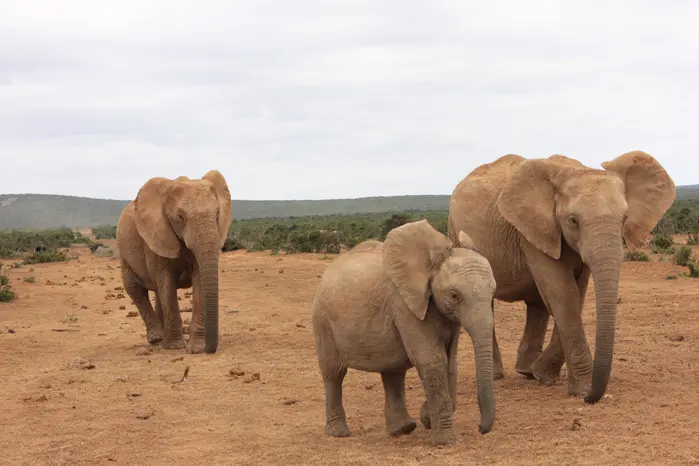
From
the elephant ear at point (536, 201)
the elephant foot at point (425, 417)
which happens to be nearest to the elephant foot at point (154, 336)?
the elephant ear at point (536, 201)

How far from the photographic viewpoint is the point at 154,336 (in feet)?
46.5

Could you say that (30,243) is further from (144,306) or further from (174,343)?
(174,343)

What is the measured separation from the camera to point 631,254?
77.9 ft

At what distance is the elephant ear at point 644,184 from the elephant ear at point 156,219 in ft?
22.1

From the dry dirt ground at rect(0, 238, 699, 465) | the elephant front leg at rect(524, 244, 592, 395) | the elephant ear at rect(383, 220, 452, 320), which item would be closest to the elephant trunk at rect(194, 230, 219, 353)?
the dry dirt ground at rect(0, 238, 699, 465)

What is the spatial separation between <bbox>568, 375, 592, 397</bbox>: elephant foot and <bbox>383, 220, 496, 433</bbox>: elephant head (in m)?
2.43

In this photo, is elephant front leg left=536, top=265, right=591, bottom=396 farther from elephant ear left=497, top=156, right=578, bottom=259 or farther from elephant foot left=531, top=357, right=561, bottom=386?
elephant ear left=497, top=156, right=578, bottom=259

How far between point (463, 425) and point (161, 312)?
7.86 m

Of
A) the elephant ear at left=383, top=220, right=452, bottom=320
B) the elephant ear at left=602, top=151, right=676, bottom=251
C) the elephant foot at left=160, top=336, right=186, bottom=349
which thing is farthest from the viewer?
the elephant foot at left=160, top=336, right=186, bottom=349

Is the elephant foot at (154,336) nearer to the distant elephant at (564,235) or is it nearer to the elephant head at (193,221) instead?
the elephant head at (193,221)

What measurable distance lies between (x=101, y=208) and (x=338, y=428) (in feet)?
479

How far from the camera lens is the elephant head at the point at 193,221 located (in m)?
12.6

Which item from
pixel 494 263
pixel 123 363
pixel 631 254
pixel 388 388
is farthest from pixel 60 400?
pixel 631 254

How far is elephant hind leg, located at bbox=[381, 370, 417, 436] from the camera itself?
25.6 feet
